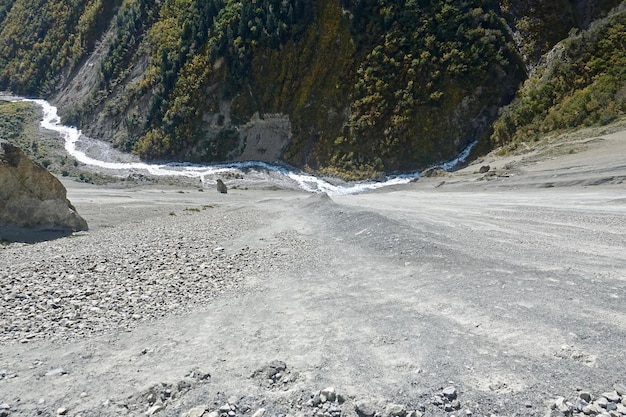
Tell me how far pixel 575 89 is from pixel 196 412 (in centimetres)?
4680

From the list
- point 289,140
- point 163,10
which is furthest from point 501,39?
point 163,10

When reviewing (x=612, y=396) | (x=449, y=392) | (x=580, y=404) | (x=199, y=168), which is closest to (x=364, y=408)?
(x=449, y=392)

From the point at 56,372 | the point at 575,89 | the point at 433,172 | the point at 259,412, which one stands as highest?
the point at 575,89

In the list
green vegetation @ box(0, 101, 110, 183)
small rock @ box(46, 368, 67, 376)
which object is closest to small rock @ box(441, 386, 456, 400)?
small rock @ box(46, 368, 67, 376)

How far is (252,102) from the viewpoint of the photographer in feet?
211

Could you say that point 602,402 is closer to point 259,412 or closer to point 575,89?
point 259,412

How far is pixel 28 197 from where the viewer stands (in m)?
19.9

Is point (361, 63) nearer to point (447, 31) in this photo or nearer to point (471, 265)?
point (447, 31)

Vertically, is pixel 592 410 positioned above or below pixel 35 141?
below

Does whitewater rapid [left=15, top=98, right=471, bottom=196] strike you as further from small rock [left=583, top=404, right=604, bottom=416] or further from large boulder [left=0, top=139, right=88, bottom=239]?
small rock [left=583, top=404, right=604, bottom=416]

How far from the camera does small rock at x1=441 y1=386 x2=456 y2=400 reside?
5.78 meters

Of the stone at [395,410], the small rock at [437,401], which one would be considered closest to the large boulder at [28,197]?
the stone at [395,410]

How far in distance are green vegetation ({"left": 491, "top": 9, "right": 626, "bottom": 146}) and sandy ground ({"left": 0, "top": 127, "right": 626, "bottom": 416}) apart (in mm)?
28554

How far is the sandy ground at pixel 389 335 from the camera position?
6184mm
